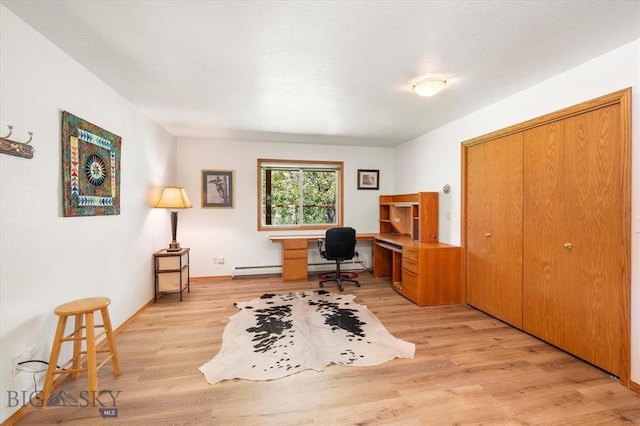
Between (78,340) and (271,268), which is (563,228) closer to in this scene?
(78,340)

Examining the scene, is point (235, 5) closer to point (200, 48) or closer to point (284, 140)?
point (200, 48)

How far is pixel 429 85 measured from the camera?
251 cm

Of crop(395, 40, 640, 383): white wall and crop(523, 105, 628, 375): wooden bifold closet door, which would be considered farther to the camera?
crop(523, 105, 628, 375): wooden bifold closet door

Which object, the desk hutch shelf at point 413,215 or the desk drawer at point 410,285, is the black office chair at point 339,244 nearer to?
the desk drawer at point 410,285

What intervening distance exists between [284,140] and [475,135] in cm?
298

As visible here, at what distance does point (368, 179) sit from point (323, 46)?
145 inches

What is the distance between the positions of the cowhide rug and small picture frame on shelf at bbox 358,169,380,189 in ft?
8.34

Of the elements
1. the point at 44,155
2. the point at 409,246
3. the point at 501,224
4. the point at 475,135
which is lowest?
the point at 409,246

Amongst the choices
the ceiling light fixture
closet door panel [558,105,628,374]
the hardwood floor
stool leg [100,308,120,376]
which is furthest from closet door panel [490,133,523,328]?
stool leg [100,308,120,376]

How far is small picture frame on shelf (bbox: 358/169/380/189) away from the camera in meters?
5.48

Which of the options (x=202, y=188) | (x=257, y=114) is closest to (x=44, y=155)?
(x=257, y=114)

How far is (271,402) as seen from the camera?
72.2 inches

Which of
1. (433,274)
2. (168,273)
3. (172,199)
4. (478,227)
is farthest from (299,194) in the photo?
(478,227)

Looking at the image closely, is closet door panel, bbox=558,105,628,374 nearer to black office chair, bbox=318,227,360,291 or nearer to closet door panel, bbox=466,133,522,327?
closet door panel, bbox=466,133,522,327
